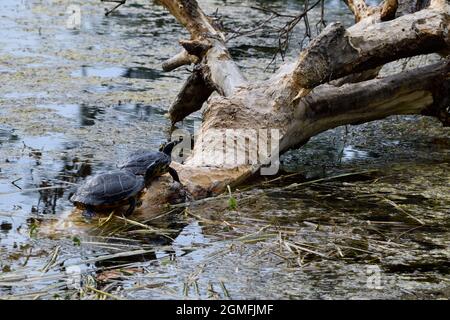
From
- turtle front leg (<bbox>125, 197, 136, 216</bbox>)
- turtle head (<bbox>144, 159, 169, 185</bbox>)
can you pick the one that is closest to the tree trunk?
turtle head (<bbox>144, 159, 169, 185</bbox>)

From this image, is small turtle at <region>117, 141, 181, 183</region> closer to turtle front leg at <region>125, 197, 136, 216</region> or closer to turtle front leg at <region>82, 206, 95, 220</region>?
turtle front leg at <region>125, 197, 136, 216</region>

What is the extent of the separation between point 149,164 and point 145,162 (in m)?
0.03

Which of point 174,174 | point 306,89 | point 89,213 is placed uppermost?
point 306,89

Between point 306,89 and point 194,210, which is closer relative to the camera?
point 194,210

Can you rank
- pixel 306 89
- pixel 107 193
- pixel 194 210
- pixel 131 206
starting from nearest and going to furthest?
pixel 107 193 < pixel 131 206 < pixel 194 210 < pixel 306 89

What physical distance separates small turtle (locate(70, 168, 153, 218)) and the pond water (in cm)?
8

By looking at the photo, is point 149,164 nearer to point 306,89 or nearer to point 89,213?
point 89,213

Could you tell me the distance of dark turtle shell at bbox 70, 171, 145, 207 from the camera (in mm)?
3949

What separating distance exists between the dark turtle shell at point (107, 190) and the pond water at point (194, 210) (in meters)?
0.10

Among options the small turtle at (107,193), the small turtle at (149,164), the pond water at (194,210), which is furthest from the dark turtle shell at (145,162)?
the pond water at (194,210)

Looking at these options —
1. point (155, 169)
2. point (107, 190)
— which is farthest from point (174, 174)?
point (107, 190)

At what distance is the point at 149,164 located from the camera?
4277 millimetres

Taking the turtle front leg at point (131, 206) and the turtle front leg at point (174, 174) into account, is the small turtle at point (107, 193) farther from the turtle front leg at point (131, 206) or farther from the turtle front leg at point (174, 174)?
the turtle front leg at point (174, 174)
